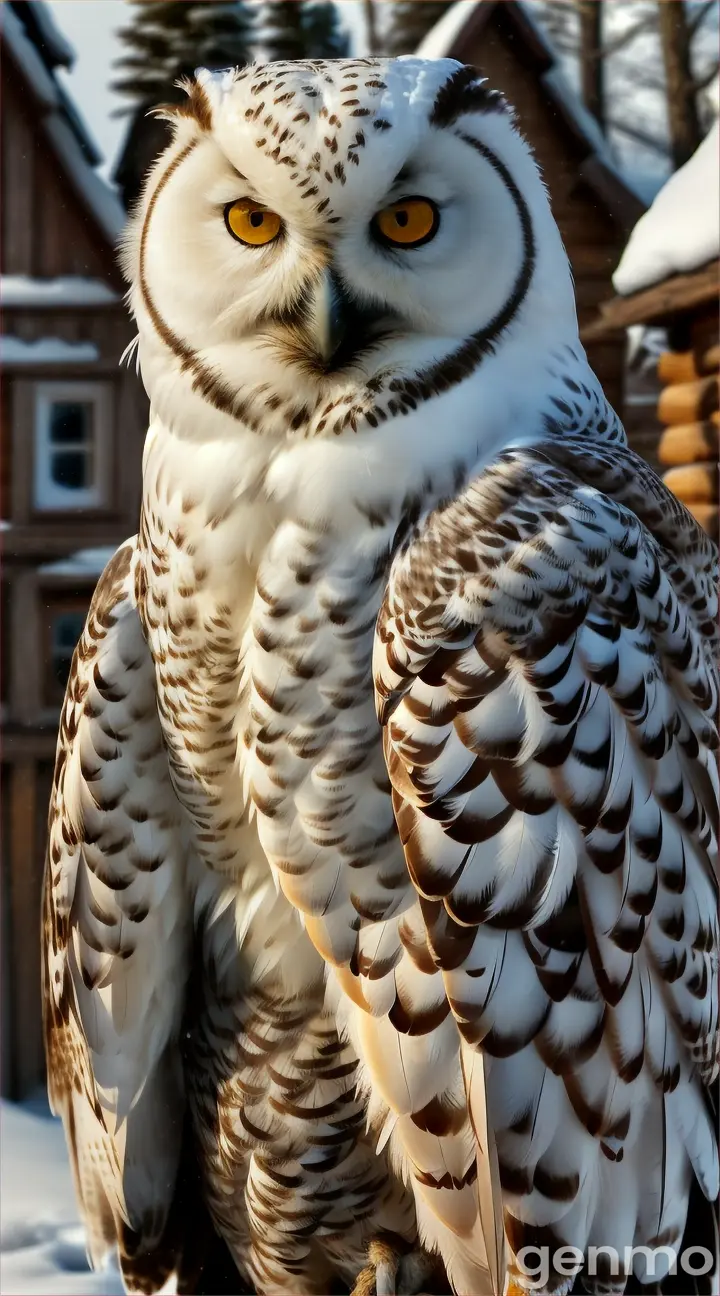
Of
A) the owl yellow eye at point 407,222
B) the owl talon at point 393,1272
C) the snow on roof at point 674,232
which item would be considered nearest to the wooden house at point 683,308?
the snow on roof at point 674,232

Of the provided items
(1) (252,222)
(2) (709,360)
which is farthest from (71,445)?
(2) (709,360)

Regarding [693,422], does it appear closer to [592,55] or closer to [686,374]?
[686,374]

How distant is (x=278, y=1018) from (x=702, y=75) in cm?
90

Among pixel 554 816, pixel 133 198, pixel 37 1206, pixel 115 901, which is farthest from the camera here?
pixel 37 1206

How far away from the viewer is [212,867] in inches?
33.2

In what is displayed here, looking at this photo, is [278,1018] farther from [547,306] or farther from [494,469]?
[547,306]

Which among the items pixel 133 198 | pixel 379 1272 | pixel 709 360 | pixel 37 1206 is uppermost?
pixel 133 198

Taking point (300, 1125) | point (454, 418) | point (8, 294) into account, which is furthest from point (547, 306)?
point (300, 1125)

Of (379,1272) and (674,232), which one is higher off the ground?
(674,232)

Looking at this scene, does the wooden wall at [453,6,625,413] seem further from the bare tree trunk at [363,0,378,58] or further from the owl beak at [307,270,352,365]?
the owl beak at [307,270,352,365]

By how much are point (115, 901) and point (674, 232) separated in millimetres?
752

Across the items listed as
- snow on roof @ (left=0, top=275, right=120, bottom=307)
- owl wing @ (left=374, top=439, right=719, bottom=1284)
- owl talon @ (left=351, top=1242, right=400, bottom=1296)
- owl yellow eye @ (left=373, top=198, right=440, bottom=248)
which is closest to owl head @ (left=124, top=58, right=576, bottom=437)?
owl yellow eye @ (left=373, top=198, right=440, bottom=248)

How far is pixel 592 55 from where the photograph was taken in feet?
3.23

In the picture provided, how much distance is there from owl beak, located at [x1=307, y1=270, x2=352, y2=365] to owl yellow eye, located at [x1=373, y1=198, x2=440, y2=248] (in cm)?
5
